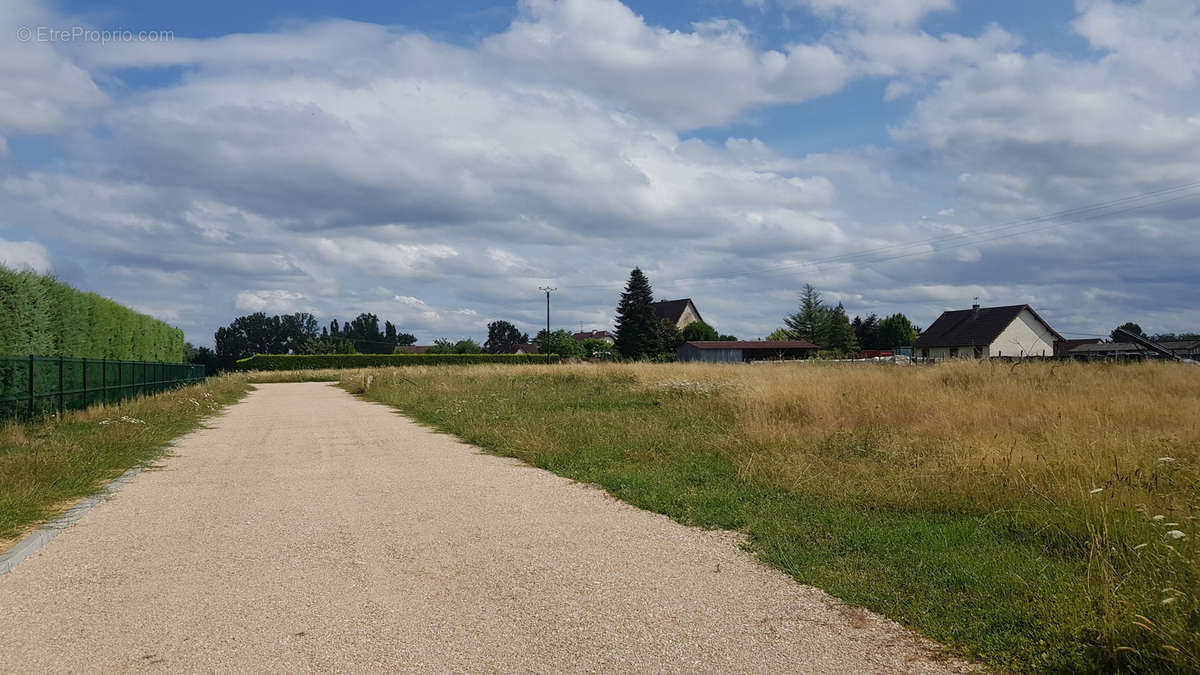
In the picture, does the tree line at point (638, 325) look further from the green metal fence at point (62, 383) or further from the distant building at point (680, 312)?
the green metal fence at point (62, 383)

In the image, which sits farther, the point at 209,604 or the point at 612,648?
the point at 209,604

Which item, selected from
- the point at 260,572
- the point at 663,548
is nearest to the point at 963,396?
the point at 663,548

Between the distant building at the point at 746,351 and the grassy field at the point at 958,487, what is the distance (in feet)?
186

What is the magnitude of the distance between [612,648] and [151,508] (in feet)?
21.5

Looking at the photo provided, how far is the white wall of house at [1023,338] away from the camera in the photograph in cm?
6278

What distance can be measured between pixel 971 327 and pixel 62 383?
64811 mm

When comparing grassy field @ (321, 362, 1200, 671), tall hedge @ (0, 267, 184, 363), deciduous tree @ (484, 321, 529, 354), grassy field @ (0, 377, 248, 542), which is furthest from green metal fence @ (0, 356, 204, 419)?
deciduous tree @ (484, 321, 529, 354)

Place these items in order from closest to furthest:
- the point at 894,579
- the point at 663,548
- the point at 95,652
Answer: the point at 95,652
the point at 894,579
the point at 663,548

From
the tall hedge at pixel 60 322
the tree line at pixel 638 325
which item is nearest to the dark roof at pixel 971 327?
the tree line at pixel 638 325

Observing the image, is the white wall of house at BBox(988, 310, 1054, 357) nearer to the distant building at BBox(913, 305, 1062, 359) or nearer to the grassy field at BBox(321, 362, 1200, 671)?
the distant building at BBox(913, 305, 1062, 359)

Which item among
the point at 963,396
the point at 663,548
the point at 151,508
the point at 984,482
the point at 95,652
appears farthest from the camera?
the point at 963,396

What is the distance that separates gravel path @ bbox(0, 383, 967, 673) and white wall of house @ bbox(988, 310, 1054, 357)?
62389 millimetres

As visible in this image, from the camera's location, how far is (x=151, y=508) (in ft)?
28.2

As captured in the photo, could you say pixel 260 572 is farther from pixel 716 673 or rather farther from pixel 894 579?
pixel 894 579
